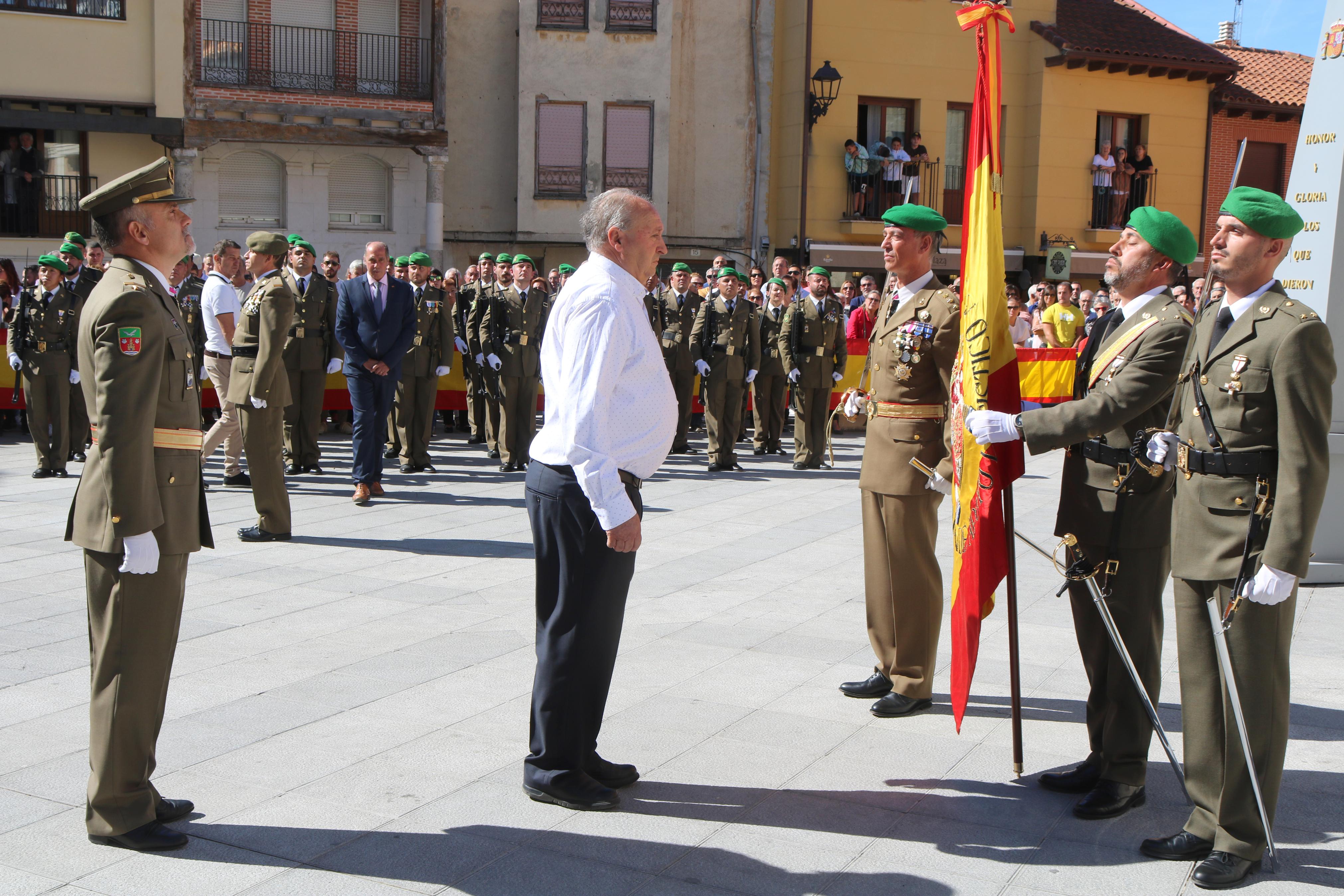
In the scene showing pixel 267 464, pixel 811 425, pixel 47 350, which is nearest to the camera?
pixel 267 464

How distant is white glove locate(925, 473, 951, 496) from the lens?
5.09 meters

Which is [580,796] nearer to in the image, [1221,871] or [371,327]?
[1221,871]

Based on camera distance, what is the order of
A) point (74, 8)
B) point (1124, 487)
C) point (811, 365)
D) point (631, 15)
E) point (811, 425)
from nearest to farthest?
point (1124, 487), point (811, 425), point (811, 365), point (74, 8), point (631, 15)

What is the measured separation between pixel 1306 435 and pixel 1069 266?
943 inches

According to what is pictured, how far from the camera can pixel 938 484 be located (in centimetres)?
512

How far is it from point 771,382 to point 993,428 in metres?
10.3

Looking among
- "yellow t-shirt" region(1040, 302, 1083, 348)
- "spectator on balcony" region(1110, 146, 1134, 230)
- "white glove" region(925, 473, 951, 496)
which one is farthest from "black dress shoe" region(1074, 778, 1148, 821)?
"spectator on balcony" region(1110, 146, 1134, 230)

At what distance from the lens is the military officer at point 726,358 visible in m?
13.0

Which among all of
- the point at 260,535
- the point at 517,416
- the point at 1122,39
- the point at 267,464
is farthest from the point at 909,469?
the point at 1122,39

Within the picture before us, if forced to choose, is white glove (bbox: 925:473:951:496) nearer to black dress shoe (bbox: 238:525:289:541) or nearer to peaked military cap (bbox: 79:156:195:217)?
peaked military cap (bbox: 79:156:195:217)

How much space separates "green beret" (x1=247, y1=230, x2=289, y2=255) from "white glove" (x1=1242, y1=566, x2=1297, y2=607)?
7.43 m

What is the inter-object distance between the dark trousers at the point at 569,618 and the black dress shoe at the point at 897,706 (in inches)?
58.2

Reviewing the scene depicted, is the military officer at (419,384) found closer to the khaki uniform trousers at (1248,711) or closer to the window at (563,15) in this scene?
the khaki uniform trousers at (1248,711)

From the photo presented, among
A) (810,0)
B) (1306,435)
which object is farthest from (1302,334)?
(810,0)
